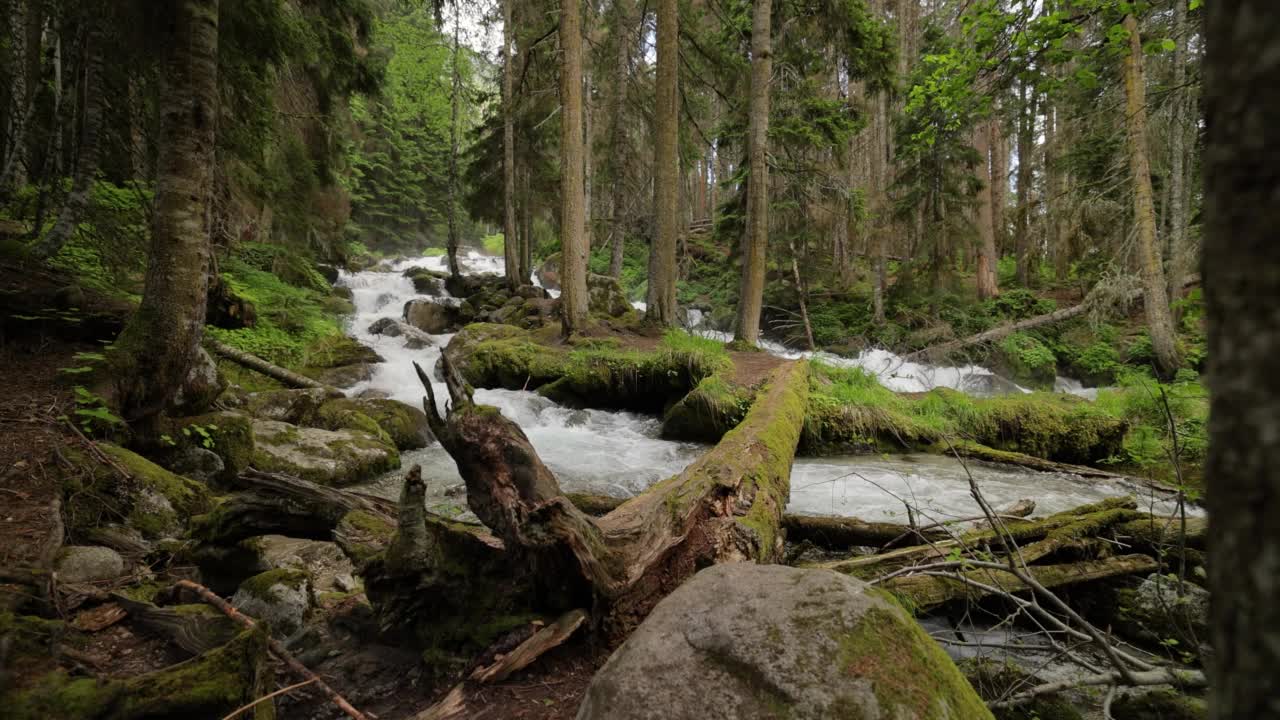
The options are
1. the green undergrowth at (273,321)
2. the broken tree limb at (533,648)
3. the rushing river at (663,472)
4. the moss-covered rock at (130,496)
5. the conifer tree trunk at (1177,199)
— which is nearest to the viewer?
the broken tree limb at (533,648)

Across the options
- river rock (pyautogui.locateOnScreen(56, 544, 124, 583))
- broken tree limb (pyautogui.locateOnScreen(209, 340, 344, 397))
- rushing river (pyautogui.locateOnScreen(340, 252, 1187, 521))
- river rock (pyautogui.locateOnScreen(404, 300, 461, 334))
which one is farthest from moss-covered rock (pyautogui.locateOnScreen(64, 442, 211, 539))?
river rock (pyautogui.locateOnScreen(404, 300, 461, 334))

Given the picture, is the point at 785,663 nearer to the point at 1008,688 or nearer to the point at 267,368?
the point at 1008,688

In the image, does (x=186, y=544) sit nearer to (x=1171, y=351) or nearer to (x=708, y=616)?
(x=708, y=616)

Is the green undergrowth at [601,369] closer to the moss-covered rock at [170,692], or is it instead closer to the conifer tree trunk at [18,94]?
the conifer tree trunk at [18,94]

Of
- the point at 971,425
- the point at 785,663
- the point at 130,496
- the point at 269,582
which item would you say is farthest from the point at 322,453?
the point at 971,425

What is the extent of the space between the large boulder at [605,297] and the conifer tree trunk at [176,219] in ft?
32.1

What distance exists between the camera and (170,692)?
173cm

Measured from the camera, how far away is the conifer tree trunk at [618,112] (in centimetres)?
1442

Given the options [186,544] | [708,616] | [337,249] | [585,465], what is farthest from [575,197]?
[337,249]

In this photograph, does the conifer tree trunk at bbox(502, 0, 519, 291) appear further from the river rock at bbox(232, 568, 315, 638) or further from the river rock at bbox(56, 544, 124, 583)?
the river rock at bbox(232, 568, 315, 638)

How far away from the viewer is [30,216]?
727 centimetres

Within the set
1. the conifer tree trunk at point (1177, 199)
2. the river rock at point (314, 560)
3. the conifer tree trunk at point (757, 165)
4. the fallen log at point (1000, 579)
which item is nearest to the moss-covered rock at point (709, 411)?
the conifer tree trunk at point (757, 165)

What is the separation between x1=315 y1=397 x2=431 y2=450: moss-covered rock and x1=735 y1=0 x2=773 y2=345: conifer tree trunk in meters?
6.49

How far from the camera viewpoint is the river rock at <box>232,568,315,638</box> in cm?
273
